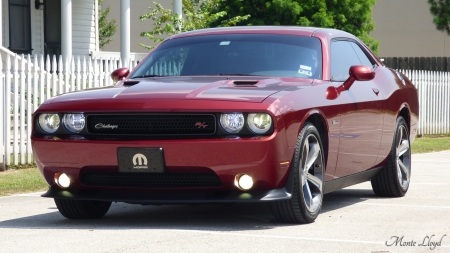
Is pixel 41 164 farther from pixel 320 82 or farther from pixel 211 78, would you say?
pixel 320 82

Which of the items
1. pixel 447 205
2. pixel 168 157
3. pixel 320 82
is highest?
pixel 320 82

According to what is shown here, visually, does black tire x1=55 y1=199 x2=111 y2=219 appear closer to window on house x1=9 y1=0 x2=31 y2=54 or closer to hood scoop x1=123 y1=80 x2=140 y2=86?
hood scoop x1=123 y1=80 x2=140 y2=86

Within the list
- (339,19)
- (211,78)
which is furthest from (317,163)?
(339,19)

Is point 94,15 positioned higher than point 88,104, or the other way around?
point 94,15

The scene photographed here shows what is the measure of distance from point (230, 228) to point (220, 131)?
0.77m

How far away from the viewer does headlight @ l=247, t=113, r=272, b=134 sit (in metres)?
6.48

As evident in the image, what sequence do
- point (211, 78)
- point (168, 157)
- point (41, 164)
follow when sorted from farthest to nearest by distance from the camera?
point (211, 78)
point (41, 164)
point (168, 157)

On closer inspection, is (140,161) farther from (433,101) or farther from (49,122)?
(433,101)

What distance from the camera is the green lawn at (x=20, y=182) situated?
10.5 m

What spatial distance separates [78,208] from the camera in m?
7.39

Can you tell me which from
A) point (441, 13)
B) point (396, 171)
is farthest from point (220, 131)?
point (441, 13)

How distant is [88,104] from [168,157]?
77cm

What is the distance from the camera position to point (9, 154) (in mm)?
12664

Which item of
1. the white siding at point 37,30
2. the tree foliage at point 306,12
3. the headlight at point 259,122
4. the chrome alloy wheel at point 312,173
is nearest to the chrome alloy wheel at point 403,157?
the chrome alloy wheel at point 312,173
